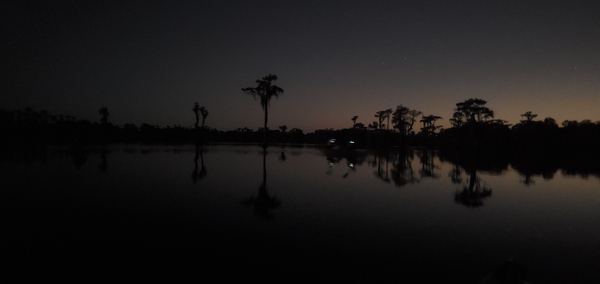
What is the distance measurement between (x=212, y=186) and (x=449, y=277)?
914 centimetres

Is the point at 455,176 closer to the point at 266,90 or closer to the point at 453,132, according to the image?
the point at 266,90

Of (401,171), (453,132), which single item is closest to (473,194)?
(401,171)

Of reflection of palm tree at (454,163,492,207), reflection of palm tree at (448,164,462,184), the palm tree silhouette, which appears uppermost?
the palm tree silhouette

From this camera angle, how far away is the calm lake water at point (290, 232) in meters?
4.67

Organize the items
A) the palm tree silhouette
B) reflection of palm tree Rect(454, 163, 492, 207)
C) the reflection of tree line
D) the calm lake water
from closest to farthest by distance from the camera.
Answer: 1. the calm lake water
2. reflection of palm tree Rect(454, 163, 492, 207)
3. the reflection of tree line
4. the palm tree silhouette

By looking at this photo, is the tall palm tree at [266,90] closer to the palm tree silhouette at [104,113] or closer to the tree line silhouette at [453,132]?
the tree line silhouette at [453,132]

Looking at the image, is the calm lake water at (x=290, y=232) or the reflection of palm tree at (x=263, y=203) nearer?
the calm lake water at (x=290, y=232)

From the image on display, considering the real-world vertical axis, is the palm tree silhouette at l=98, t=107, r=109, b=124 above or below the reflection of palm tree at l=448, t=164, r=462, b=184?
above

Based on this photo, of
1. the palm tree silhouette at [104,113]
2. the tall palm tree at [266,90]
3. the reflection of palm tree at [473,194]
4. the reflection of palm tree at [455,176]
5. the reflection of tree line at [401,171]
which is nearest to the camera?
the reflection of palm tree at [473,194]

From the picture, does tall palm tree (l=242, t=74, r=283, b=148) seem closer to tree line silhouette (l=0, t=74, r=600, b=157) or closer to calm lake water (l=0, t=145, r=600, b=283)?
tree line silhouette (l=0, t=74, r=600, b=157)

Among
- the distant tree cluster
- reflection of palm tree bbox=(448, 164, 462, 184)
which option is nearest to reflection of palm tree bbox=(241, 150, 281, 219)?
reflection of palm tree bbox=(448, 164, 462, 184)

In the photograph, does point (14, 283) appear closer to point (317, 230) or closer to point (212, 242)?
point (212, 242)

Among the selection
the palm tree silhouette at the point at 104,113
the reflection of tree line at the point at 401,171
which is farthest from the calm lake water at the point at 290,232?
the palm tree silhouette at the point at 104,113

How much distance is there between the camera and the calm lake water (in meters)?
4.67
